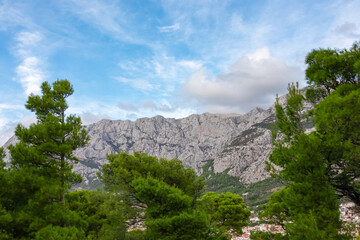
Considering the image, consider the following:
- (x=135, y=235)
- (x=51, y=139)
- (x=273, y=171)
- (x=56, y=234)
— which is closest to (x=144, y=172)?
(x=135, y=235)

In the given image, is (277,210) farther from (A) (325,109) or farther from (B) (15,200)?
(B) (15,200)

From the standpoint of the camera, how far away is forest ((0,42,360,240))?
9.33 metres

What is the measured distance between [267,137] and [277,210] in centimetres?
18716

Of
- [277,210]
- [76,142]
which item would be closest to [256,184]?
[277,210]

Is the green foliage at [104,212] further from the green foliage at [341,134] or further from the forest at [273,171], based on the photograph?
the green foliage at [341,134]

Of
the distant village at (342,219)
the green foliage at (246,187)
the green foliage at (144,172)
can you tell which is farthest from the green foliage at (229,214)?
the green foliage at (246,187)

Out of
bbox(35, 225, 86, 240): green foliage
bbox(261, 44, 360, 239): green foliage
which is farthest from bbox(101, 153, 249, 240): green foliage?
bbox(261, 44, 360, 239): green foliage

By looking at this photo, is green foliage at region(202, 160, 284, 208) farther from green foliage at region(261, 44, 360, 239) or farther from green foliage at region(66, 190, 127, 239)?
green foliage at region(261, 44, 360, 239)

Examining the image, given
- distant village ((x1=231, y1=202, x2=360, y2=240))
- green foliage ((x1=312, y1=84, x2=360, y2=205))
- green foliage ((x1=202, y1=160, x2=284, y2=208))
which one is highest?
green foliage ((x1=312, y1=84, x2=360, y2=205))

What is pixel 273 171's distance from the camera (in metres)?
11.8

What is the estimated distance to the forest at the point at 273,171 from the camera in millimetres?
9328

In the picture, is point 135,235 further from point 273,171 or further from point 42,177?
point 273,171

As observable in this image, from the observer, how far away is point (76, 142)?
42.4ft

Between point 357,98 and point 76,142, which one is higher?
point 76,142
